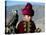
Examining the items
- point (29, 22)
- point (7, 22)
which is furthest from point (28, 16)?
point (7, 22)

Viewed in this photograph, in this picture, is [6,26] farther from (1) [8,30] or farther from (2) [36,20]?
(2) [36,20]

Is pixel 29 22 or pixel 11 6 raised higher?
pixel 11 6

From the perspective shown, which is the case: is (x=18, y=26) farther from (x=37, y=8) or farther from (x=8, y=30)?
(x=37, y=8)

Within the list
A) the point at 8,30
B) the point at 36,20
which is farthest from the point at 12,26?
the point at 36,20

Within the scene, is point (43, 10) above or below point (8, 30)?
above

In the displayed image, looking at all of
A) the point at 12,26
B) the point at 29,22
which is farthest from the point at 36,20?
the point at 12,26
